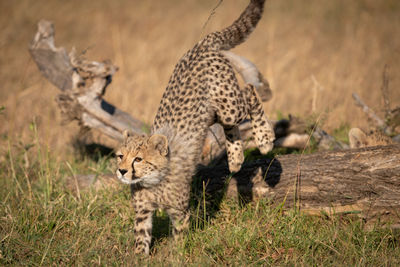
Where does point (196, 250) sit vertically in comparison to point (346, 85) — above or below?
above

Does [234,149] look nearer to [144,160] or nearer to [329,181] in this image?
[329,181]

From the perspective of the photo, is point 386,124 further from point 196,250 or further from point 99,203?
point 99,203

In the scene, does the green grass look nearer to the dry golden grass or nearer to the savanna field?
the savanna field

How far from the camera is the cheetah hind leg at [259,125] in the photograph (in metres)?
4.38

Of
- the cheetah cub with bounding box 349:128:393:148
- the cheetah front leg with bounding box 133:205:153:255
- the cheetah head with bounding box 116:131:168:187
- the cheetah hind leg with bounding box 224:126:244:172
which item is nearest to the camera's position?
the cheetah head with bounding box 116:131:168:187

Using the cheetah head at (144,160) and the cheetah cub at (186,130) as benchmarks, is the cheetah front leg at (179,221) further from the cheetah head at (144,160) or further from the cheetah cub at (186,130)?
the cheetah head at (144,160)

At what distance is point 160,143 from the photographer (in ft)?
11.5

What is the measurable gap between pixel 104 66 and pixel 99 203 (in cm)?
167

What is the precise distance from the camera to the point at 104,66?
515cm

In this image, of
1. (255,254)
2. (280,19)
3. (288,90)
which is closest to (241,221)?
(255,254)

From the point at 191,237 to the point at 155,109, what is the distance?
426 centimetres

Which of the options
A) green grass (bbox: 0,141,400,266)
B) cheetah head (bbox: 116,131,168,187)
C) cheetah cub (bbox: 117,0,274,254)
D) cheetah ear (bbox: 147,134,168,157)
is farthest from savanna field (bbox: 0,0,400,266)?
cheetah ear (bbox: 147,134,168,157)

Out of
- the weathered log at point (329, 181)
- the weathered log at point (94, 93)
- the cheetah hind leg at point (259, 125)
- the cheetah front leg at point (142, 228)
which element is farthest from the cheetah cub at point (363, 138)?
the cheetah front leg at point (142, 228)

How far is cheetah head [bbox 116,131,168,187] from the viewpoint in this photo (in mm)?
3332
